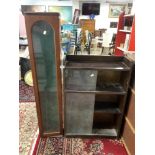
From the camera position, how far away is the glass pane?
155cm

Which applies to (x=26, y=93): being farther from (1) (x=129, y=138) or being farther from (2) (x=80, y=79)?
(1) (x=129, y=138)

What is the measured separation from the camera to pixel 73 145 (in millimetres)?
1893

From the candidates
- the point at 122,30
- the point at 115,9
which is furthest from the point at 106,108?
the point at 115,9

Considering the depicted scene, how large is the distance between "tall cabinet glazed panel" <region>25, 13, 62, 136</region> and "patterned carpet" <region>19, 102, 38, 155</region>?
0.53ft

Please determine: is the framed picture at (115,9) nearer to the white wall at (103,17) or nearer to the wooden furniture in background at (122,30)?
the white wall at (103,17)

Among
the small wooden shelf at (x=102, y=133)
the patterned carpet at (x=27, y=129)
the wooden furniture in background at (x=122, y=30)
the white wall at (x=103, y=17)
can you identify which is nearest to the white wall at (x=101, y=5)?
the white wall at (x=103, y=17)

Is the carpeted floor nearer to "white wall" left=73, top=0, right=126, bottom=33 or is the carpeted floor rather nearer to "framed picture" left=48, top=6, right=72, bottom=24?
"framed picture" left=48, top=6, right=72, bottom=24

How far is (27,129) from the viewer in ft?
6.93

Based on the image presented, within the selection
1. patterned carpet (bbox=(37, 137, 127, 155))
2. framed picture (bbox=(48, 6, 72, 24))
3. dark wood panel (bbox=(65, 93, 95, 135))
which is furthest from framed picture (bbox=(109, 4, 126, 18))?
patterned carpet (bbox=(37, 137, 127, 155))

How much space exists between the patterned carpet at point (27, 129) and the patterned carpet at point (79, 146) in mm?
118

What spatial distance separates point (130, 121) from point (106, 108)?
325 mm
